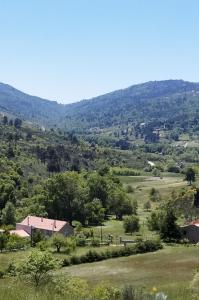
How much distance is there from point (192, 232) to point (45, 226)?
2808cm

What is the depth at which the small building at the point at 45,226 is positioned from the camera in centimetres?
9844

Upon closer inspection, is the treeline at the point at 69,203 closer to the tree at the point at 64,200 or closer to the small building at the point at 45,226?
the tree at the point at 64,200

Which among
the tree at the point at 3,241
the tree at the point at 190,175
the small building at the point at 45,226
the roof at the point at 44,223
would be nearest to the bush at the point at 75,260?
the tree at the point at 3,241

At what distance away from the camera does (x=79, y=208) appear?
121 metres

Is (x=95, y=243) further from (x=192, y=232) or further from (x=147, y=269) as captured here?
(x=147, y=269)

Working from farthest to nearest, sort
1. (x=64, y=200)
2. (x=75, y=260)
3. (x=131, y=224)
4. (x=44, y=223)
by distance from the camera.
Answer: (x=64, y=200)
(x=131, y=224)
(x=44, y=223)
(x=75, y=260)

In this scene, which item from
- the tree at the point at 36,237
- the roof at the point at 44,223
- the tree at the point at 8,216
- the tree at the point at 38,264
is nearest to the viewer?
the tree at the point at 38,264

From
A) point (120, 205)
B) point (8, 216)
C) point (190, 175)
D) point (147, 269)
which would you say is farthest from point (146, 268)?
point (190, 175)

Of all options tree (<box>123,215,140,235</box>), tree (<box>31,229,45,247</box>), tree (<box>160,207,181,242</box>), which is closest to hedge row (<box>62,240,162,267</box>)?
tree (<box>160,207,181,242</box>)

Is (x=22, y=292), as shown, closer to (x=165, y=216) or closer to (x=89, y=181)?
(x=165, y=216)

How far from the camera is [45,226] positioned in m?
101

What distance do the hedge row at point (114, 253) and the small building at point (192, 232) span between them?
10.4m

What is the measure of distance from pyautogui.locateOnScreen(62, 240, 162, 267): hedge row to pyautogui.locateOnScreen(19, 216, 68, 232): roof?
22.1 metres

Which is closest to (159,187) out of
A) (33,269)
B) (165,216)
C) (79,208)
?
(79,208)
